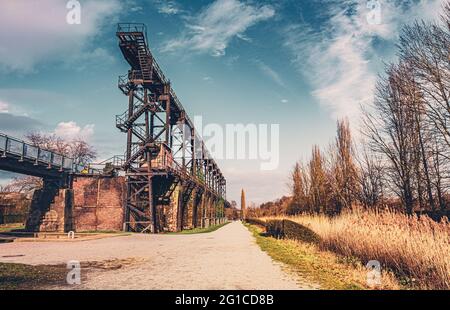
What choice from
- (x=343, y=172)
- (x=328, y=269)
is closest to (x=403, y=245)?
(x=328, y=269)

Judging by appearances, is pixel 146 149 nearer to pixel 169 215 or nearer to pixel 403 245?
pixel 169 215

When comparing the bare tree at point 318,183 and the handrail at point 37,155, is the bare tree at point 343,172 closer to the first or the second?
the bare tree at point 318,183

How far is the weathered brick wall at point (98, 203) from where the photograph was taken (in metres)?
25.0

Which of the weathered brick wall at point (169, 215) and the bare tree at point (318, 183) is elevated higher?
the bare tree at point (318, 183)

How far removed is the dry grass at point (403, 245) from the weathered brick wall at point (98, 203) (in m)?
19.9

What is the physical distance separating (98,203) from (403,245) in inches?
952

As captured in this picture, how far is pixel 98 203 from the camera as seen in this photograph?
83.3 ft

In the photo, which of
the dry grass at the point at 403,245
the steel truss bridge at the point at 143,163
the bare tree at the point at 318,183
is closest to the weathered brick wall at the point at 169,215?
the steel truss bridge at the point at 143,163

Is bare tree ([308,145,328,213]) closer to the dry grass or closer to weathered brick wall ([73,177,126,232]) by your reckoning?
the dry grass

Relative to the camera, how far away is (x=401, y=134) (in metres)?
17.0

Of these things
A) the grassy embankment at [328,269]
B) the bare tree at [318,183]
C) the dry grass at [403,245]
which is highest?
the bare tree at [318,183]

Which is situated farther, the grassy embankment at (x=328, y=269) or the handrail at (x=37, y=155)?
the handrail at (x=37, y=155)

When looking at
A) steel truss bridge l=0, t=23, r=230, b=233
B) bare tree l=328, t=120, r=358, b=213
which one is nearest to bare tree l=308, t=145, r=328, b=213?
bare tree l=328, t=120, r=358, b=213
